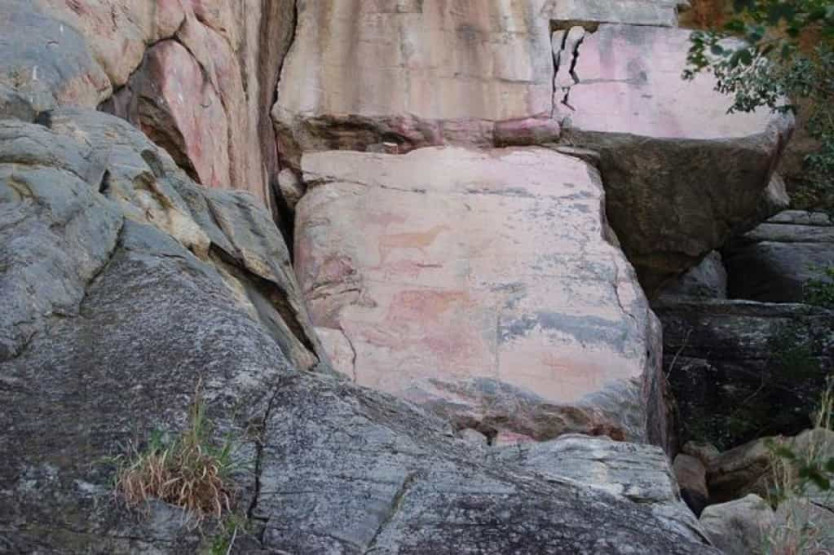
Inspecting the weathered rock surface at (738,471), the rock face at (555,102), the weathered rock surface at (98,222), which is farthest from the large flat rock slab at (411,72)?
the weathered rock surface at (98,222)

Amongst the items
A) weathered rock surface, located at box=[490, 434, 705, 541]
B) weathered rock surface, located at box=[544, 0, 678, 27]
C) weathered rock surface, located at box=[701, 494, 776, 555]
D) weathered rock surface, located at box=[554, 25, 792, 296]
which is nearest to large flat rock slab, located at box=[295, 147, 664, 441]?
weathered rock surface, located at box=[554, 25, 792, 296]

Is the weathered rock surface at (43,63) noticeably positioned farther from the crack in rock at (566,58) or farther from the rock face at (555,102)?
the crack in rock at (566,58)

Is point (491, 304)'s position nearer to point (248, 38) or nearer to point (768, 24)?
point (248, 38)

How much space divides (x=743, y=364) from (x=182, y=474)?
27.4 ft

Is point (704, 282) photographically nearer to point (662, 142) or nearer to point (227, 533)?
point (662, 142)

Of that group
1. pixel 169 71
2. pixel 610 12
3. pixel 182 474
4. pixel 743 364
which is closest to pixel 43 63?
pixel 169 71

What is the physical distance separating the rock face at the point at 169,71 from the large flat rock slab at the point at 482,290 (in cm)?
68

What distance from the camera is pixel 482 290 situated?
8.70 meters

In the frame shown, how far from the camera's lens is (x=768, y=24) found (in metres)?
2.88

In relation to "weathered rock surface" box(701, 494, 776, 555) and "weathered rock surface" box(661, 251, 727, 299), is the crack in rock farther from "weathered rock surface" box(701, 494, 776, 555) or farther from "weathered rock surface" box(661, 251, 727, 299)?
"weathered rock surface" box(701, 494, 776, 555)

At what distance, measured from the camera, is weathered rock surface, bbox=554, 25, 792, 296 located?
1005 cm

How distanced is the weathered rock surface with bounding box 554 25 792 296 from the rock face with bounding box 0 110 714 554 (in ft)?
18.7

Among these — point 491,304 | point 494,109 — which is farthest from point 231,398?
point 494,109

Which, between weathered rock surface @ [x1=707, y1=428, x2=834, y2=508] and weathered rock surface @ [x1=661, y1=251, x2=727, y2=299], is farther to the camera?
weathered rock surface @ [x1=661, y1=251, x2=727, y2=299]
